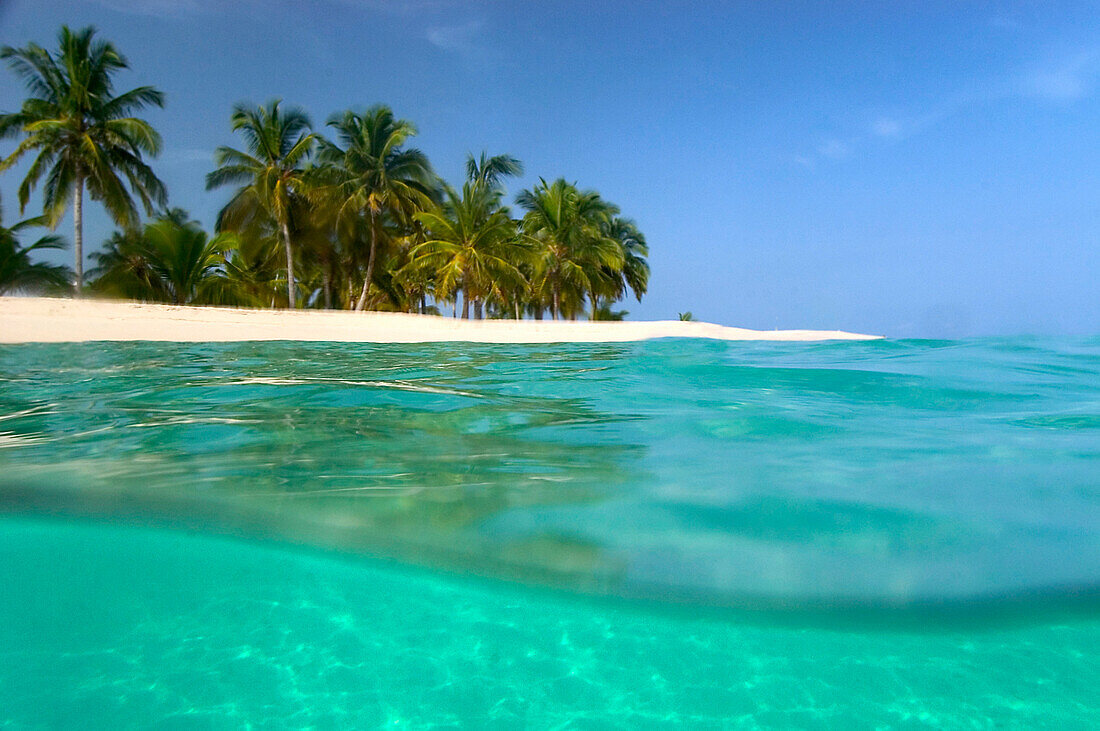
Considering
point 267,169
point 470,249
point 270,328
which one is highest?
point 267,169

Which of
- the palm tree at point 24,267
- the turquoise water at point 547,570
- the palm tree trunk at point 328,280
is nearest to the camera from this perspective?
the turquoise water at point 547,570

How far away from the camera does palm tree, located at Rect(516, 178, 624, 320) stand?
27914 mm

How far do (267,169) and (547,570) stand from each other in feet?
85.3

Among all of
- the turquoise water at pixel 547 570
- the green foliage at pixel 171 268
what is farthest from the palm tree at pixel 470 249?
the turquoise water at pixel 547 570

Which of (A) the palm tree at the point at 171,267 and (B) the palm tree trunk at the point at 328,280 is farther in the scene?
(B) the palm tree trunk at the point at 328,280

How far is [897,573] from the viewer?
7.83 ft

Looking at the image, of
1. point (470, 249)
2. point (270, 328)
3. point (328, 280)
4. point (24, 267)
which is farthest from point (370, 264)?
point (270, 328)

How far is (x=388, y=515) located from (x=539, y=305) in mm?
30123

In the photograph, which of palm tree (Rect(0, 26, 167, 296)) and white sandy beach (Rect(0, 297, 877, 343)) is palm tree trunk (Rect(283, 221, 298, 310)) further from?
white sandy beach (Rect(0, 297, 877, 343))

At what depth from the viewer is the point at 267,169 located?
81.9 feet

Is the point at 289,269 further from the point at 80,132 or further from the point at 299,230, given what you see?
the point at 80,132

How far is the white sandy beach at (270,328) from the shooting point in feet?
35.6

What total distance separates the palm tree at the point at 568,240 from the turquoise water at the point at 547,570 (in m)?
24.0

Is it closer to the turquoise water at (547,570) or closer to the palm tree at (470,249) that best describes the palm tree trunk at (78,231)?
the palm tree at (470,249)
